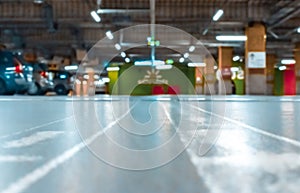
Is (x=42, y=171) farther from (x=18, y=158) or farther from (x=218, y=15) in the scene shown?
(x=218, y=15)

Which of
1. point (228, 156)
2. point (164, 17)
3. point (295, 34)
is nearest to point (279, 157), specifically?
point (228, 156)

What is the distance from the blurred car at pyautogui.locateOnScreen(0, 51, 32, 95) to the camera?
11312 millimetres

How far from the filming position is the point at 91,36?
20.9 metres

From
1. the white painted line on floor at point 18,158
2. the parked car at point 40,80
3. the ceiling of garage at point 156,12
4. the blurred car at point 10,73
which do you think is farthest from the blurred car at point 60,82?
the white painted line on floor at point 18,158

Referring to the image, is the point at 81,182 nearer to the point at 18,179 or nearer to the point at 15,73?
the point at 18,179

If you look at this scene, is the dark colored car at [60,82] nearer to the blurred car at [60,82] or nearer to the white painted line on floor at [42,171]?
the blurred car at [60,82]

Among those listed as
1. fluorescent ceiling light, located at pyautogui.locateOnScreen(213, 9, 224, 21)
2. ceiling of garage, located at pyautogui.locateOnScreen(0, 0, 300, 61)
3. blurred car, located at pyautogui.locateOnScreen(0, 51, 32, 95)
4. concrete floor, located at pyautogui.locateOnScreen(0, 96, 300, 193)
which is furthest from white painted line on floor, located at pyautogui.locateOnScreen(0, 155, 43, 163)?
fluorescent ceiling light, located at pyautogui.locateOnScreen(213, 9, 224, 21)

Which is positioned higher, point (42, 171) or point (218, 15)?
point (218, 15)

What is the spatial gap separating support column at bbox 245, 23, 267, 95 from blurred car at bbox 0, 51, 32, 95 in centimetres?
927

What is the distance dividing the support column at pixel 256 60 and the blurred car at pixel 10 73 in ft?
30.4

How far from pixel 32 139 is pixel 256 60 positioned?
619 inches

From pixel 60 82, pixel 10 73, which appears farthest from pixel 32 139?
pixel 60 82

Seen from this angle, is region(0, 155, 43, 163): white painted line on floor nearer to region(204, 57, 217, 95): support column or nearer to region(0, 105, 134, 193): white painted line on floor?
region(0, 105, 134, 193): white painted line on floor

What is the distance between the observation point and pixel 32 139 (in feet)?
7.32
